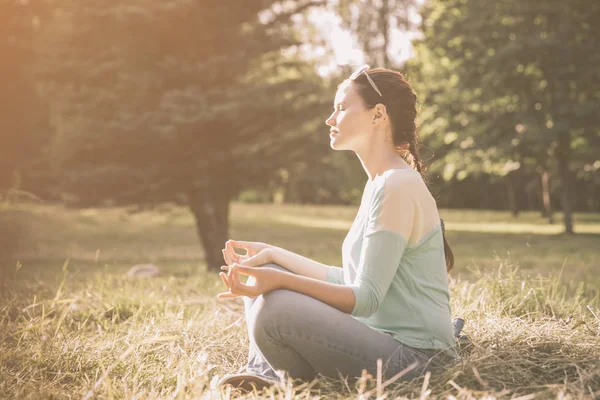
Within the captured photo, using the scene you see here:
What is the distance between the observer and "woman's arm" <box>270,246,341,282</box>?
3.36 m

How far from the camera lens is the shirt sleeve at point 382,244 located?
2848 mm

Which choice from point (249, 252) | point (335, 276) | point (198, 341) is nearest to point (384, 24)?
point (198, 341)

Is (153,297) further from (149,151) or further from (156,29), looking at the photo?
(156,29)

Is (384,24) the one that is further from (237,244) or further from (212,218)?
(237,244)

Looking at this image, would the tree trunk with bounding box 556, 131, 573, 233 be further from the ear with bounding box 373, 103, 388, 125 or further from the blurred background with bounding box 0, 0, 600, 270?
the ear with bounding box 373, 103, 388, 125

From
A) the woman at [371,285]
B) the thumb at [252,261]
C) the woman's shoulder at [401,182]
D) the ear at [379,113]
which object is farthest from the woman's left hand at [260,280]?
the ear at [379,113]

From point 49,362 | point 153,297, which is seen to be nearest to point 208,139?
point 153,297

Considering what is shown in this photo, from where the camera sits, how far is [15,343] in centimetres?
396

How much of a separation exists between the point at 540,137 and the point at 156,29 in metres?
9.17

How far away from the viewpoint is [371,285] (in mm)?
2848

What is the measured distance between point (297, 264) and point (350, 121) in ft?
2.46

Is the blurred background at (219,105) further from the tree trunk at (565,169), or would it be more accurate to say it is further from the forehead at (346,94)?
the forehead at (346,94)

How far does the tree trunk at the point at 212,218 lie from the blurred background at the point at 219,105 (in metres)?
0.03

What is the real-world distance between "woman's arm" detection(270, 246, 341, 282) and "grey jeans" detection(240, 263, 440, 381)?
0.32 meters
